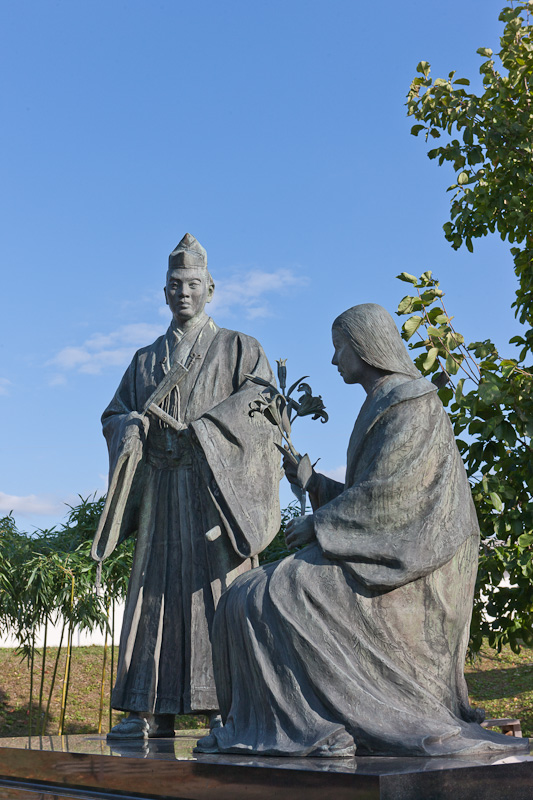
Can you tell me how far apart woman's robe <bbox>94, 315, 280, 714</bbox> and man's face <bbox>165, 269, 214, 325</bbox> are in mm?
149

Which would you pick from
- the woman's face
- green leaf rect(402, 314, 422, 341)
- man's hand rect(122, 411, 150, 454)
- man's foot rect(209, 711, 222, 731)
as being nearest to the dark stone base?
man's foot rect(209, 711, 222, 731)

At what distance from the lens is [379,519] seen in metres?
3.39

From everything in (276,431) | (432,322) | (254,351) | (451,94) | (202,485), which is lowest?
(202,485)

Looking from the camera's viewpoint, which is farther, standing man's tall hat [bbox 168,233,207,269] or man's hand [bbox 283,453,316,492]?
standing man's tall hat [bbox 168,233,207,269]

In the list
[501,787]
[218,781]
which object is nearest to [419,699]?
[501,787]

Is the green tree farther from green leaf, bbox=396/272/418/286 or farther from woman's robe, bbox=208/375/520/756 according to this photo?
woman's robe, bbox=208/375/520/756

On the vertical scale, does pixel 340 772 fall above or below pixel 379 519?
below

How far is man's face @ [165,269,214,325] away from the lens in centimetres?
550

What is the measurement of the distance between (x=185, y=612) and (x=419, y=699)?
2.06 m

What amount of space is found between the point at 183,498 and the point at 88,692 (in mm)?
8224

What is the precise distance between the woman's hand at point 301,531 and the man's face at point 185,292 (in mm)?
2248

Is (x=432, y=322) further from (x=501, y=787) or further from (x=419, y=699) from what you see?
(x=501, y=787)

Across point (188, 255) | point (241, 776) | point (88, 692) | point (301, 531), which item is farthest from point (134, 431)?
point (88, 692)

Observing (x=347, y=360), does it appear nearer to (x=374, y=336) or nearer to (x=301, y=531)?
(x=374, y=336)
